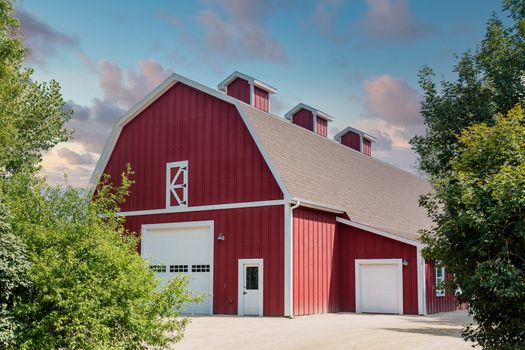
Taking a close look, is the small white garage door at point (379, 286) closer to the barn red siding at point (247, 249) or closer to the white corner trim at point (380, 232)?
the white corner trim at point (380, 232)

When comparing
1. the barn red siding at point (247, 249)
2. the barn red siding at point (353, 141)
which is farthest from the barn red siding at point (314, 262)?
the barn red siding at point (353, 141)

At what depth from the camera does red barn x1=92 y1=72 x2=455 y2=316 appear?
64.5 ft

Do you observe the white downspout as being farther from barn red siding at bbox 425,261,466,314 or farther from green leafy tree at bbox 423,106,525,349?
green leafy tree at bbox 423,106,525,349

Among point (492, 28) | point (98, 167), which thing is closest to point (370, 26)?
point (492, 28)

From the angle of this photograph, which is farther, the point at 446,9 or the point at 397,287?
the point at 397,287

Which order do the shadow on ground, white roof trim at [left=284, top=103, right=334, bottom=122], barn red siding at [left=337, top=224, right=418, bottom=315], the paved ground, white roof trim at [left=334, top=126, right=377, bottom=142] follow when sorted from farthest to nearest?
white roof trim at [left=334, top=126, right=377, bottom=142], white roof trim at [left=284, top=103, right=334, bottom=122], barn red siding at [left=337, top=224, right=418, bottom=315], the shadow on ground, the paved ground

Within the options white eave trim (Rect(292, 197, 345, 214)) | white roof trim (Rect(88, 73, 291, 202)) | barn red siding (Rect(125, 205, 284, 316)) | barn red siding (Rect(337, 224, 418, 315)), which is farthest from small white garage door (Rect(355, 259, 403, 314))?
white roof trim (Rect(88, 73, 291, 202))

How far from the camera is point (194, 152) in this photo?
21.7m

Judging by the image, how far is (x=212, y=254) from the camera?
67.9 ft

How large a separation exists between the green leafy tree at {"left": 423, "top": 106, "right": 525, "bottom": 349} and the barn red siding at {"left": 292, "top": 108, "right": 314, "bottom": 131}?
20.2 meters

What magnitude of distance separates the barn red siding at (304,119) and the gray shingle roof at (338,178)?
1118 millimetres

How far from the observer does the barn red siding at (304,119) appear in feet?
94.5

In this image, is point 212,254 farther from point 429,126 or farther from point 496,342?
point 496,342

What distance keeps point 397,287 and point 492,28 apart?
31.4ft
